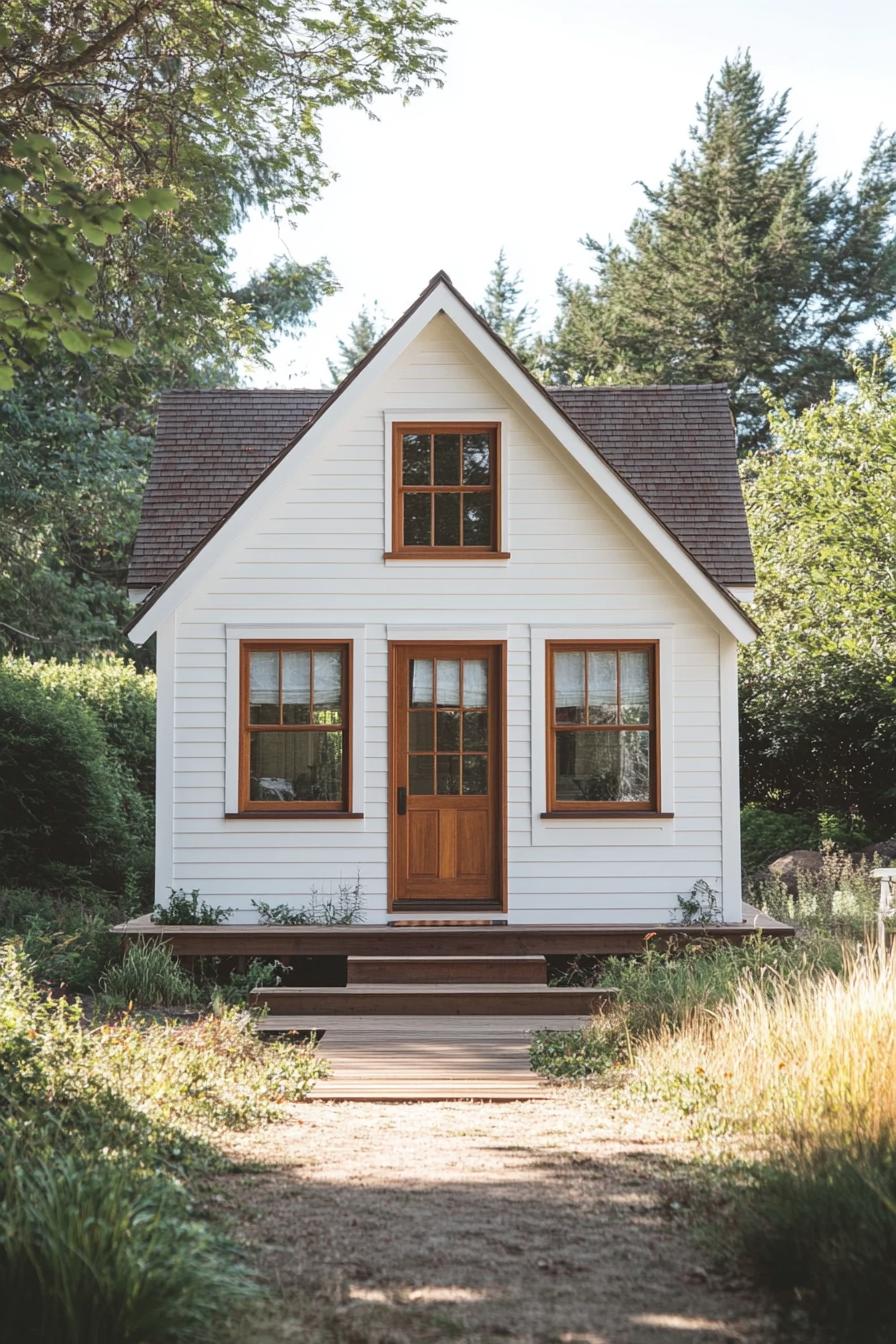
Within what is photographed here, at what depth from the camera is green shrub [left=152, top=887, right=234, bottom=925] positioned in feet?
39.2

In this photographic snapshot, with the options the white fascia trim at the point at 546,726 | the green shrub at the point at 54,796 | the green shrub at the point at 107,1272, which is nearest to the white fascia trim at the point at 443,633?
the white fascia trim at the point at 546,726

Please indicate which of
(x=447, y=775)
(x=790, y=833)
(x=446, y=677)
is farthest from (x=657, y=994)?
(x=790, y=833)

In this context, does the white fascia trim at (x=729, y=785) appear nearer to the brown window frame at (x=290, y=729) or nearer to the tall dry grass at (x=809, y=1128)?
the brown window frame at (x=290, y=729)

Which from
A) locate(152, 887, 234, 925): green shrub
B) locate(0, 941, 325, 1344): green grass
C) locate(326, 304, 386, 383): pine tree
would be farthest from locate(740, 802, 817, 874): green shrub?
Answer: locate(326, 304, 386, 383): pine tree

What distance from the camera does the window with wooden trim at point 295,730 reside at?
12328mm

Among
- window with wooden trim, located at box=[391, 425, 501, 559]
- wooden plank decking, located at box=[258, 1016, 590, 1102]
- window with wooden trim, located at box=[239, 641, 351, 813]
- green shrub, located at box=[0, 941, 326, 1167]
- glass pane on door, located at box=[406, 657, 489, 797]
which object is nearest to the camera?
green shrub, located at box=[0, 941, 326, 1167]

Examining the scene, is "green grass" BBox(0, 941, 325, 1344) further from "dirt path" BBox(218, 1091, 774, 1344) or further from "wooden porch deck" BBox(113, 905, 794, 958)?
"wooden porch deck" BBox(113, 905, 794, 958)

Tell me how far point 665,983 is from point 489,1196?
13.4ft

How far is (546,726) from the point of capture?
12383 millimetres

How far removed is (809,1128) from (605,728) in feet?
24.4

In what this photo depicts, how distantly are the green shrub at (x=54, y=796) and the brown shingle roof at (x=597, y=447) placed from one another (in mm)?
3632

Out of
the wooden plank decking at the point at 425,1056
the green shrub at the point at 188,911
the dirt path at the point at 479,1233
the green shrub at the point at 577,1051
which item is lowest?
the wooden plank decking at the point at 425,1056

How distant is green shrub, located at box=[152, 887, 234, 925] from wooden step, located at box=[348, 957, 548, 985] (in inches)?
65.6

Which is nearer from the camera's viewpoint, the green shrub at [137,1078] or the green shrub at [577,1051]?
the green shrub at [137,1078]
